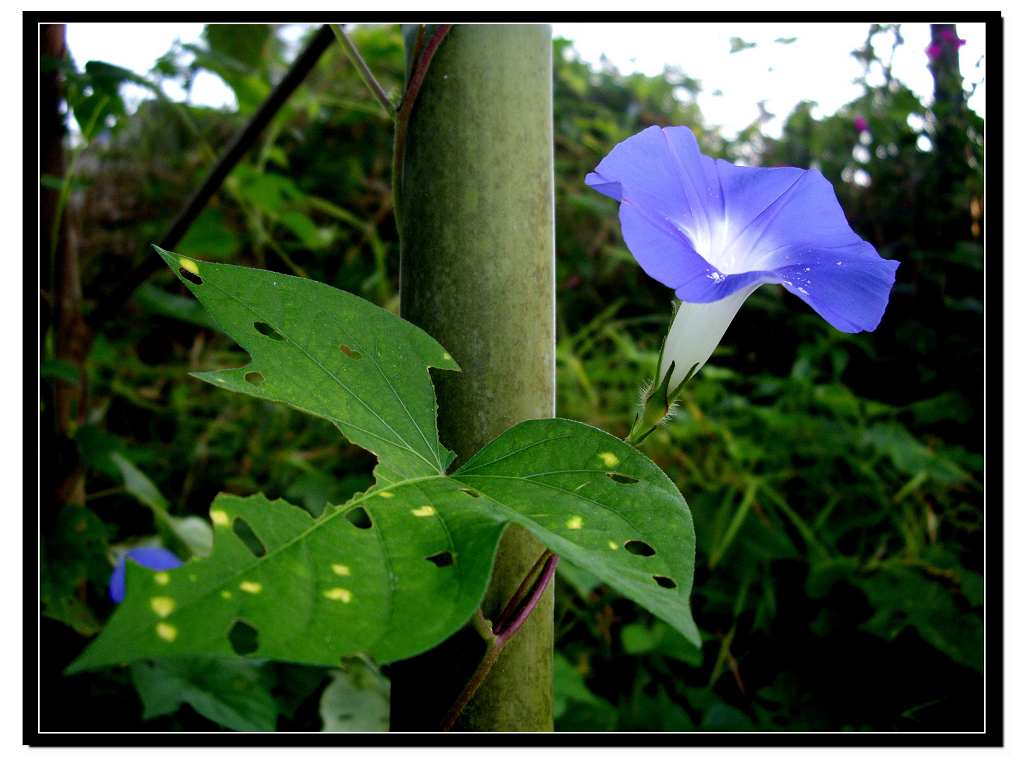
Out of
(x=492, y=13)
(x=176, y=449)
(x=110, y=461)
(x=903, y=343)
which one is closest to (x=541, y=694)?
(x=492, y=13)

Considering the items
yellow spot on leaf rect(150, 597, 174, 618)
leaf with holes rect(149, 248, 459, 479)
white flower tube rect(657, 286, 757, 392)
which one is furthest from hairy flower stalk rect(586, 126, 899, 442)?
yellow spot on leaf rect(150, 597, 174, 618)

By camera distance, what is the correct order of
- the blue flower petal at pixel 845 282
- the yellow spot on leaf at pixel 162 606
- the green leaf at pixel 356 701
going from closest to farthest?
the yellow spot on leaf at pixel 162 606 < the blue flower petal at pixel 845 282 < the green leaf at pixel 356 701

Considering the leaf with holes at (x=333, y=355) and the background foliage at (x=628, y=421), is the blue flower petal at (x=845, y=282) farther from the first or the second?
the background foliage at (x=628, y=421)

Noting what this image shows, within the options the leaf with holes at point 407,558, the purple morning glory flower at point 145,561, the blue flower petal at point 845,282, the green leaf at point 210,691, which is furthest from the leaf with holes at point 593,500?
the purple morning glory flower at point 145,561

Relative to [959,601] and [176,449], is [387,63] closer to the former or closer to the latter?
[176,449]

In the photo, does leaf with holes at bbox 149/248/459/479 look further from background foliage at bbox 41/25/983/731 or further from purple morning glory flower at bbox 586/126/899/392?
background foliage at bbox 41/25/983/731

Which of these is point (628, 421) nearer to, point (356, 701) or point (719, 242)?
point (356, 701)

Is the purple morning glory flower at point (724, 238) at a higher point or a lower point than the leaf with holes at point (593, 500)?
higher
